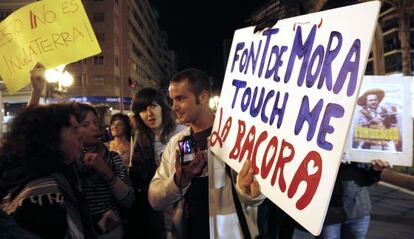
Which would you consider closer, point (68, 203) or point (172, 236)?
point (68, 203)

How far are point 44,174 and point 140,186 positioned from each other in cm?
191

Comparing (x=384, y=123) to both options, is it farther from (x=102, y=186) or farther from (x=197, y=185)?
(x=102, y=186)

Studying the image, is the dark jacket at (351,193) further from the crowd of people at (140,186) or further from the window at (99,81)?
the window at (99,81)

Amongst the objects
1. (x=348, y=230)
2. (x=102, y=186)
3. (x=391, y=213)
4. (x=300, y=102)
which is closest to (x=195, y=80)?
(x=102, y=186)

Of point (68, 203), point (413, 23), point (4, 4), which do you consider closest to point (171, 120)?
point (68, 203)

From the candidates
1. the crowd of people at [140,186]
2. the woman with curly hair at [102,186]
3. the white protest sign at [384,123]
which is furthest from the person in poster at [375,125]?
the woman with curly hair at [102,186]

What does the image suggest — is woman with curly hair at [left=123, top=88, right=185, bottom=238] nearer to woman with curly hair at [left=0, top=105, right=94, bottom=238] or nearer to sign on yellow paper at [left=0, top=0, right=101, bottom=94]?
sign on yellow paper at [left=0, top=0, right=101, bottom=94]

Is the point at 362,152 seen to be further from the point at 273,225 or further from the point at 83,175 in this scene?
the point at 83,175

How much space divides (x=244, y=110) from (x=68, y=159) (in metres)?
0.93

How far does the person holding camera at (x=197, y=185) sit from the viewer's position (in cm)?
231

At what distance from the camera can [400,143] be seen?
9.59 feet

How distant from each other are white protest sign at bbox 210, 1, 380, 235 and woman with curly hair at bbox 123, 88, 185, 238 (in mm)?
1613

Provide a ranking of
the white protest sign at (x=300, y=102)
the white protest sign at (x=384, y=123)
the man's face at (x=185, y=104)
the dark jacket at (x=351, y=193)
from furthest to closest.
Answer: the dark jacket at (x=351, y=193), the white protest sign at (x=384, y=123), the man's face at (x=185, y=104), the white protest sign at (x=300, y=102)

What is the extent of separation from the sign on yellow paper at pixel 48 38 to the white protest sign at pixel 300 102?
1.83 m
